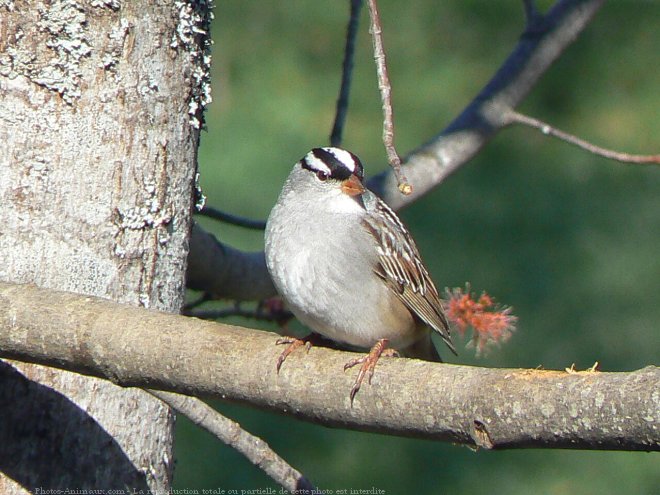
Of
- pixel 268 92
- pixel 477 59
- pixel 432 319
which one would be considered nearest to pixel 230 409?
pixel 432 319

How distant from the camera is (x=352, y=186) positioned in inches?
141

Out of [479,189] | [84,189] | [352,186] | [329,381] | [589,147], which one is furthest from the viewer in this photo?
[479,189]

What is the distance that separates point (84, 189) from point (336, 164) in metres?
1.04

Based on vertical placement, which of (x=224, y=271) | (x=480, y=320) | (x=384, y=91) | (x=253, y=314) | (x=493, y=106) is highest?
(x=384, y=91)

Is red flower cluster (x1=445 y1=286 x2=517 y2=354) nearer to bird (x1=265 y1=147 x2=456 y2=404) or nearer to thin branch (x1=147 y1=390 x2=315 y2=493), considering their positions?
bird (x1=265 y1=147 x2=456 y2=404)

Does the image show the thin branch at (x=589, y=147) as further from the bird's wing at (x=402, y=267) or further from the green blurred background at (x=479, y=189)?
the green blurred background at (x=479, y=189)

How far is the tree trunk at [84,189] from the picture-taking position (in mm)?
2764

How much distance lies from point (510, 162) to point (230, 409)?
3.21 meters

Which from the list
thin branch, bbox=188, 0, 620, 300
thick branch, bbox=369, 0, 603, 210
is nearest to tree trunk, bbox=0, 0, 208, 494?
thin branch, bbox=188, 0, 620, 300

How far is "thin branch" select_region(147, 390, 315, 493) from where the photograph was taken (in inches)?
117

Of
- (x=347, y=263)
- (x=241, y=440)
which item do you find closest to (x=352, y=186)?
(x=347, y=263)

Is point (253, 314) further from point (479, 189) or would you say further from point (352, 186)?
point (479, 189)

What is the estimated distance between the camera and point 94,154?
2.82 metres

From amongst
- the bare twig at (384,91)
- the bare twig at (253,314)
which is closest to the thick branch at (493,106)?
the bare twig at (253,314)
